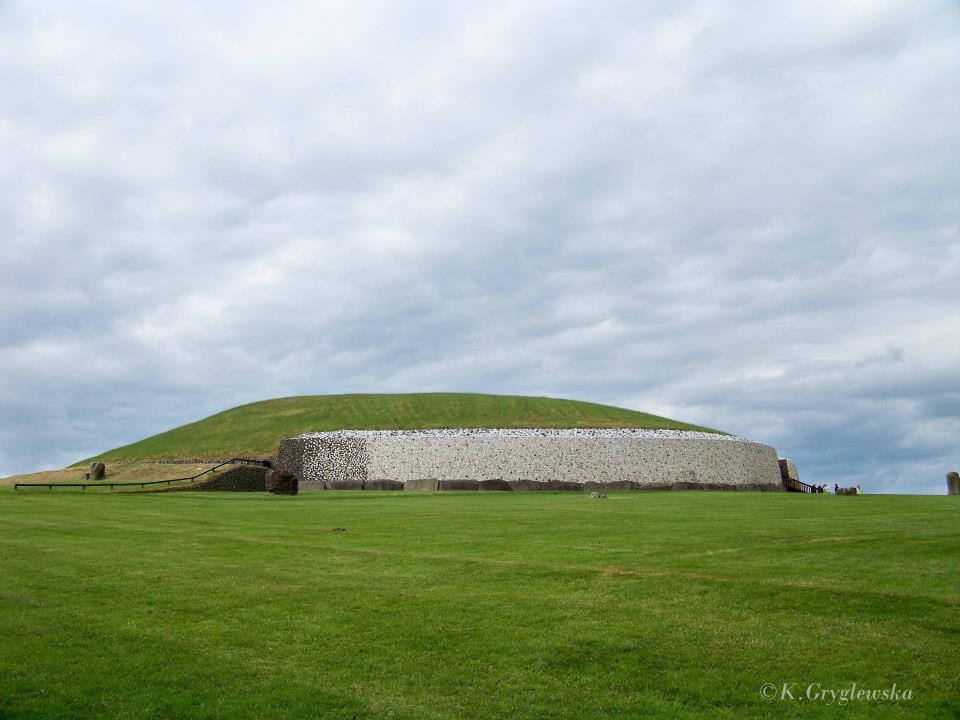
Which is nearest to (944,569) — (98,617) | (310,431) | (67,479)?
(98,617)

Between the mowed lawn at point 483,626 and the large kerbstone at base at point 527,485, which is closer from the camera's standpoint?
the mowed lawn at point 483,626

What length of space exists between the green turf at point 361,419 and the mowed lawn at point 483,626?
185 ft

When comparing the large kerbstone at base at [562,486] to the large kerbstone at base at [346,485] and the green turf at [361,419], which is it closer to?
the large kerbstone at base at [346,485]

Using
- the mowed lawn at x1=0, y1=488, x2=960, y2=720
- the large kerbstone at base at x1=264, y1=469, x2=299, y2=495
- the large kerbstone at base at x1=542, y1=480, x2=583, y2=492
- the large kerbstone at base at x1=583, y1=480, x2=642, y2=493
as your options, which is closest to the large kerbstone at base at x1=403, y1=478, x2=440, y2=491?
the large kerbstone at base at x1=542, y1=480, x2=583, y2=492

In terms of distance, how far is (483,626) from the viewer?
34.4 ft

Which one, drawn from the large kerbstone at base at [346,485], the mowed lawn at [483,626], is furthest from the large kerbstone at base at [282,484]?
the mowed lawn at [483,626]

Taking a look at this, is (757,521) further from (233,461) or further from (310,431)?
(310,431)

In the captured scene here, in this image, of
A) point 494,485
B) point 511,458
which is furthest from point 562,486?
point 511,458

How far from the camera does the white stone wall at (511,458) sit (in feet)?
197

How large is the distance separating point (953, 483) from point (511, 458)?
28531mm

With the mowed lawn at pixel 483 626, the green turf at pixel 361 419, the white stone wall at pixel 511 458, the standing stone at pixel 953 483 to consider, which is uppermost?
the green turf at pixel 361 419

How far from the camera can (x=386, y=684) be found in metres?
8.86

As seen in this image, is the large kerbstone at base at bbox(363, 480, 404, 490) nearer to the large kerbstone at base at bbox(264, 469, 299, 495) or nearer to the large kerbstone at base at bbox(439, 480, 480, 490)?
the large kerbstone at base at bbox(439, 480, 480, 490)

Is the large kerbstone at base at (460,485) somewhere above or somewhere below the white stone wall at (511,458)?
below
